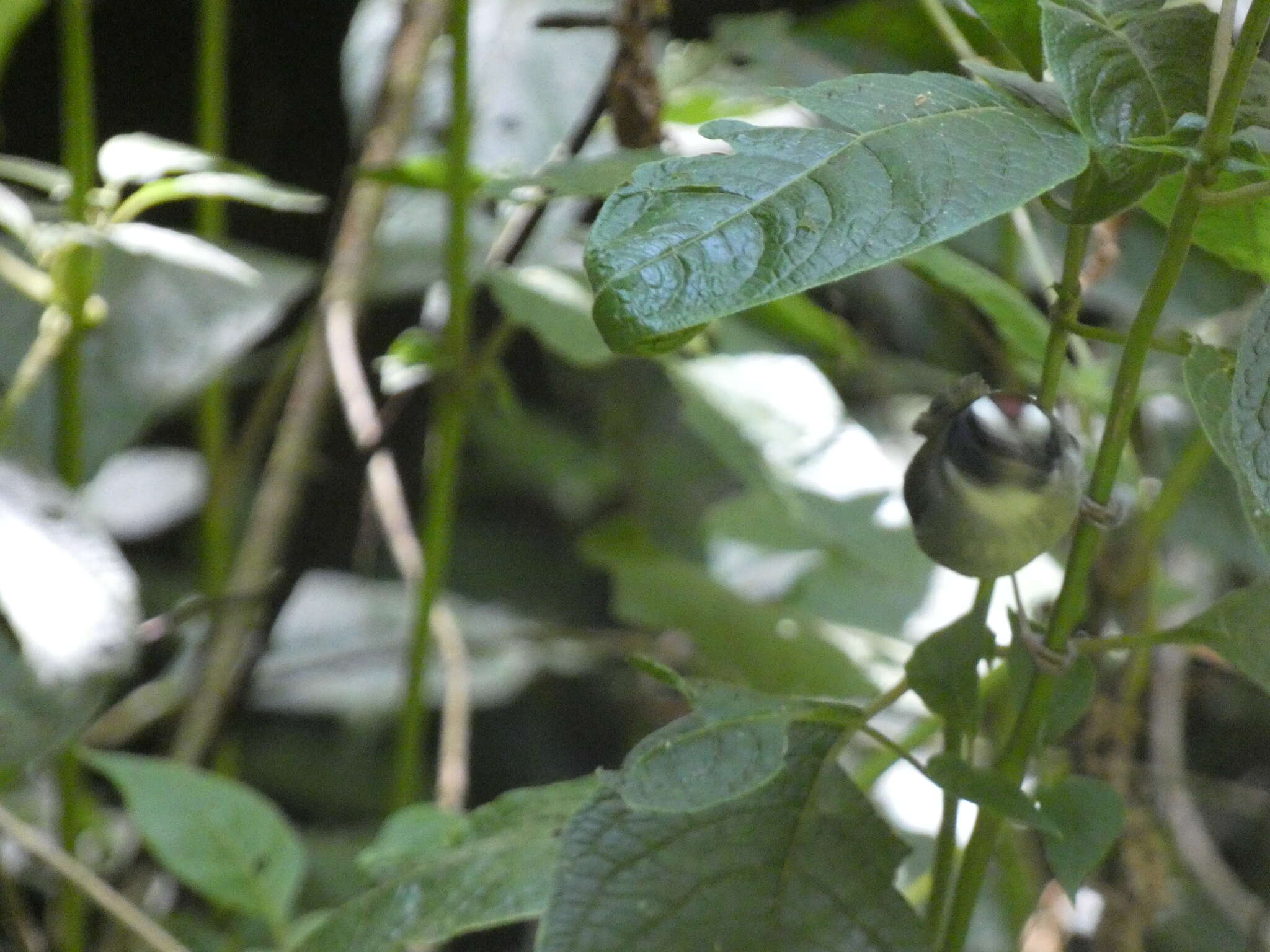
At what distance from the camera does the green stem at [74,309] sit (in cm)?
67

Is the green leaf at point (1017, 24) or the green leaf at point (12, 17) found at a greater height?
the green leaf at point (1017, 24)

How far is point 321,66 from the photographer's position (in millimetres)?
1488

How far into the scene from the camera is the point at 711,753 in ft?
1.23

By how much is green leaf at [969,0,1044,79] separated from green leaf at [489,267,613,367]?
1.11ft

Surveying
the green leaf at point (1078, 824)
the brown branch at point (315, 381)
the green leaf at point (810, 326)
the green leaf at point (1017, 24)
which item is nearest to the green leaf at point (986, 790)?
the green leaf at point (1078, 824)

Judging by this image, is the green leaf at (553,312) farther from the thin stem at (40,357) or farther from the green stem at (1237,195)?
the green stem at (1237,195)

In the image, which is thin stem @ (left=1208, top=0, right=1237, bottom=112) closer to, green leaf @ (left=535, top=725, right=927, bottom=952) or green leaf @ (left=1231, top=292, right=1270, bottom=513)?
green leaf @ (left=1231, top=292, right=1270, bottom=513)

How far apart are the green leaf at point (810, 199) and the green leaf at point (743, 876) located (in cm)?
17

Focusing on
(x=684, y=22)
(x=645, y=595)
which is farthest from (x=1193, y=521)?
(x=684, y=22)

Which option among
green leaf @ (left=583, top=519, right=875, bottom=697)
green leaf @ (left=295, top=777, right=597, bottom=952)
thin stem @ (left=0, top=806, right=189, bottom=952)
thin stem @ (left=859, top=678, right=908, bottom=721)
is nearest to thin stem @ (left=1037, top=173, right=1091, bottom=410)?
thin stem @ (left=859, top=678, right=908, bottom=721)

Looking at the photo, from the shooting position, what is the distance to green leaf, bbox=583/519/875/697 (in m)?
0.97

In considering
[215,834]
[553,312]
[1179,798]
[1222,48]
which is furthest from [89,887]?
[1179,798]

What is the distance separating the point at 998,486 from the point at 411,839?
12.7 inches

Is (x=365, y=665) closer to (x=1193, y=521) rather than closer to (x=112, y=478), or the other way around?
(x=112, y=478)
